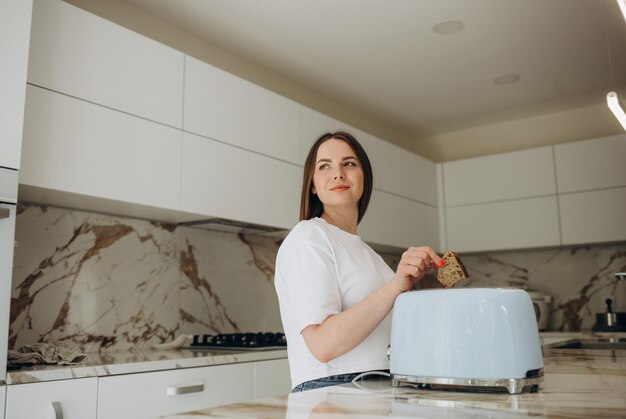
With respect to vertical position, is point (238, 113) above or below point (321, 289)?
above

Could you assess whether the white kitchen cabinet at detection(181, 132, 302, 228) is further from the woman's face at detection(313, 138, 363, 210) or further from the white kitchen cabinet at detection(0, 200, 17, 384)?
the woman's face at detection(313, 138, 363, 210)

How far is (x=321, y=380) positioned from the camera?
4.05ft

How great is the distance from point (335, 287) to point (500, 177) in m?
3.18

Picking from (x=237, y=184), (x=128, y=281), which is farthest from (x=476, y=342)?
(x=128, y=281)

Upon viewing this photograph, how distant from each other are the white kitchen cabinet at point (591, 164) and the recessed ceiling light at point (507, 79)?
0.64 m

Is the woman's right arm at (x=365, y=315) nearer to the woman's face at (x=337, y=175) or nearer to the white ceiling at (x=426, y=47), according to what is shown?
the woman's face at (x=337, y=175)

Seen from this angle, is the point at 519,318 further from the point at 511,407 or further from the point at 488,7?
the point at 488,7

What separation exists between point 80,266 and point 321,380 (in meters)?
1.57

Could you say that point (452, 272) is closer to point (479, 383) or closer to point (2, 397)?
point (479, 383)

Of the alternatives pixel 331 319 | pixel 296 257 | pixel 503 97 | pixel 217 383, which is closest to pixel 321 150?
pixel 296 257

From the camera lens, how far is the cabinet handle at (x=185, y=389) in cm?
203

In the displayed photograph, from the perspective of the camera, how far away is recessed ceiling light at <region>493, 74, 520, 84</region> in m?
3.56

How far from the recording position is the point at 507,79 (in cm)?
361

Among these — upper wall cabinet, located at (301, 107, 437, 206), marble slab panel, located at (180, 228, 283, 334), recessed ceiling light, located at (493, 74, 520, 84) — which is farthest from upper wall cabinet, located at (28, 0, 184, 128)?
recessed ceiling light, located at (493, 74, 520, 84)
